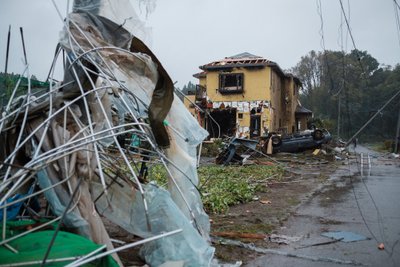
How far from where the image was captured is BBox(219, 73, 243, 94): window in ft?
94.4

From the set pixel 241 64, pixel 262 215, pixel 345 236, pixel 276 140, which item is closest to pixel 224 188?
pixel 262 215

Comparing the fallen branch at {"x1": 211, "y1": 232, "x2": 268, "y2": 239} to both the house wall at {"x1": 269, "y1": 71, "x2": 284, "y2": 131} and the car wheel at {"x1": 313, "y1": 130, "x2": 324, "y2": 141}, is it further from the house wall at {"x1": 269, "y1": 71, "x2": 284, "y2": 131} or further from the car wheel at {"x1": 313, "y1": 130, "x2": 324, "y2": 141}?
the house wall at {"x1": 269, "y1": 71, "x2": 284, "y2": 131}

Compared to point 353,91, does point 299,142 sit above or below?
below

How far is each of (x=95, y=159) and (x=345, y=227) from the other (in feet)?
15.8

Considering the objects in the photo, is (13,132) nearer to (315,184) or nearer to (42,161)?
(42,161)

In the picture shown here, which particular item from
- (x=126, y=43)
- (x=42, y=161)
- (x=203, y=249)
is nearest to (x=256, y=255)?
(x=203, y=249)

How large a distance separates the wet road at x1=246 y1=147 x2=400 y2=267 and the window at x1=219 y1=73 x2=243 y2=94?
18.1m

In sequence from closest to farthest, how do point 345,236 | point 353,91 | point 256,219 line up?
point 345,236
point 256,219
point 353,91

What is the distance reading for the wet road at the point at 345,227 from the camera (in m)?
4.82

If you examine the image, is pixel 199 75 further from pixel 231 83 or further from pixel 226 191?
pixel 226 191

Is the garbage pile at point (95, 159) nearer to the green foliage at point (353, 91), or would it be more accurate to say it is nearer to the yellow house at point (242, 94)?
the yellow house at point (242, 94)

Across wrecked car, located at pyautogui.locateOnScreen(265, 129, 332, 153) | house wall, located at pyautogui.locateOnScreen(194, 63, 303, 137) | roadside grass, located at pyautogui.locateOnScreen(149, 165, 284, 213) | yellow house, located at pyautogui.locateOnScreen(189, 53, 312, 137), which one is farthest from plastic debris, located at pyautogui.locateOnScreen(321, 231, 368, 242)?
house wall, located at pyautogui.locateOnScreen(194, 63, 303, 137)

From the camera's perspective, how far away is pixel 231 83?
96.1 feet

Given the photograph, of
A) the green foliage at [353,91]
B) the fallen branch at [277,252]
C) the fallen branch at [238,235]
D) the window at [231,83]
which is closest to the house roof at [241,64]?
the window at [231,83]
